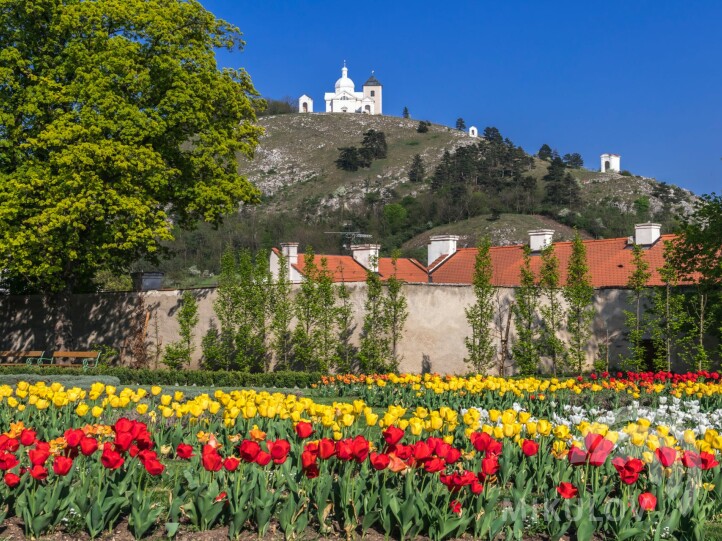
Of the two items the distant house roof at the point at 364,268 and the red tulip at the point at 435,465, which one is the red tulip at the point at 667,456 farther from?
the distant house roof at the point at 364,268

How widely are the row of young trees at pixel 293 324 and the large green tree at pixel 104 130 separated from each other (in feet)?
8.10

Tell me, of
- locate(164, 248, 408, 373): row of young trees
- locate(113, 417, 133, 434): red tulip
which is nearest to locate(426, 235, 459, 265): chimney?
locate(164, 248, 408, 373): row of young trees

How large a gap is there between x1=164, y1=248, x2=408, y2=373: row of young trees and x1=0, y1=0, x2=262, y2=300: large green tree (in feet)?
8.10

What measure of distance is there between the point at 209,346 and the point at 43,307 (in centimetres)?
672

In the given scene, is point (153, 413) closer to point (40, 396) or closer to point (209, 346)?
point (40, 396)

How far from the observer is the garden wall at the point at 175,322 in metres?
22.8

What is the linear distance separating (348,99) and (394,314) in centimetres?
14217

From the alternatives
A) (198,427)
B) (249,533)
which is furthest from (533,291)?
(249,533)

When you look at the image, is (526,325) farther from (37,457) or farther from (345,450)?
(37,457)

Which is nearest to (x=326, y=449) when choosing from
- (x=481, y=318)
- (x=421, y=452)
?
(x=421, y=452)

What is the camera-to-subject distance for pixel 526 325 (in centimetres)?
2253

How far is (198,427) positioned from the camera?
8.59 m

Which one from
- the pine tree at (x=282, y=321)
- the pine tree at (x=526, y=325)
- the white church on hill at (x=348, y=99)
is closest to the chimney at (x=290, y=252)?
the pine tree at (x=282, y=321)

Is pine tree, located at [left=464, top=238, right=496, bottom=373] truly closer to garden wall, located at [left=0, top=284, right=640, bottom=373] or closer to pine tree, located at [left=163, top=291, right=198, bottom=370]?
garden wall, located at [left=0, top=284, right=640, bottom=373]
